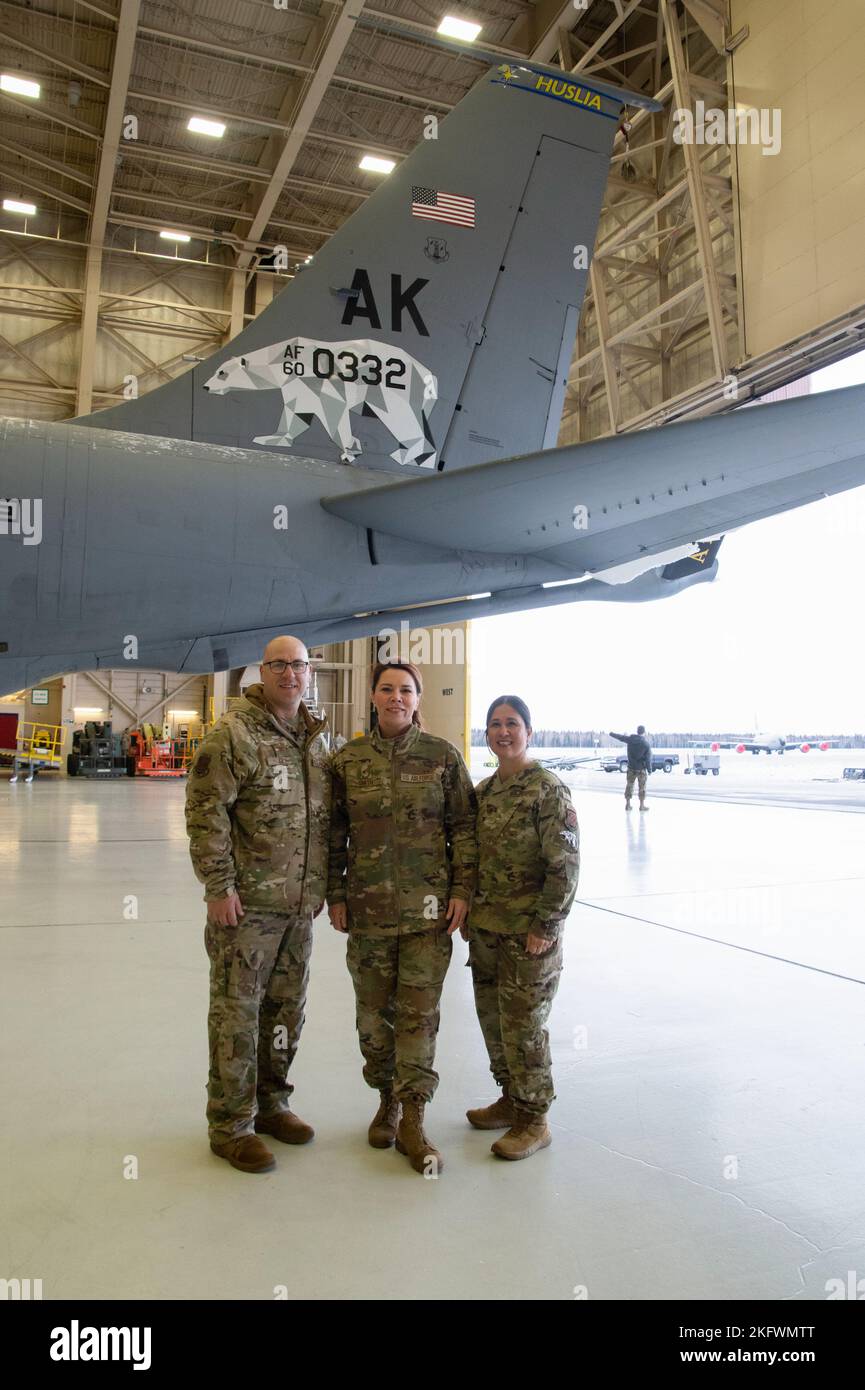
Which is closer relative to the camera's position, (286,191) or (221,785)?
(221,785)

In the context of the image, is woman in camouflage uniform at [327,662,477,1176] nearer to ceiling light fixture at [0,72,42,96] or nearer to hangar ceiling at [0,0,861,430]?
hangar ceiling at [0,0,861,430]

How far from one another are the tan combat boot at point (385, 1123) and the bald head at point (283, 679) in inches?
49.4

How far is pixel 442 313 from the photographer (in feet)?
17.8

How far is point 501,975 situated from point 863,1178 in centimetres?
113

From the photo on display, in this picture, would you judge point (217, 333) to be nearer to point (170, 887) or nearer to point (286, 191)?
point (286, 191)

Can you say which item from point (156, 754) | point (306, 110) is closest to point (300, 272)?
point (306, 110)

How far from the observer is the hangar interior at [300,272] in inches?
79.2

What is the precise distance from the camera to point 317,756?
2777mm

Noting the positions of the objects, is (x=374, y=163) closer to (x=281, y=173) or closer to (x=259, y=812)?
(x=281, y=173)

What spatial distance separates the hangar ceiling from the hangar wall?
1.10ft

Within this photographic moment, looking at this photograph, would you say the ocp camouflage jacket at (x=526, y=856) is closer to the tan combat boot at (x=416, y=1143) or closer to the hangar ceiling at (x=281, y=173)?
the tan combat boot at (x=416, y=1143)

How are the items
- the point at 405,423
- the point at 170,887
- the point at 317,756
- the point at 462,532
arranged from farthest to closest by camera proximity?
the point at 170,887
the point at 405,423
the point at 462,532
the point at 317,756

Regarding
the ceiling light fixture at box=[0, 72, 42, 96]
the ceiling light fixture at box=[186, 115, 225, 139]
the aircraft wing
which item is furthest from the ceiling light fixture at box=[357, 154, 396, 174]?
the aircraft wing

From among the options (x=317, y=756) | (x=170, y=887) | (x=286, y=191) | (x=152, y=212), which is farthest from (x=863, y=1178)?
(x=152, y=212)
